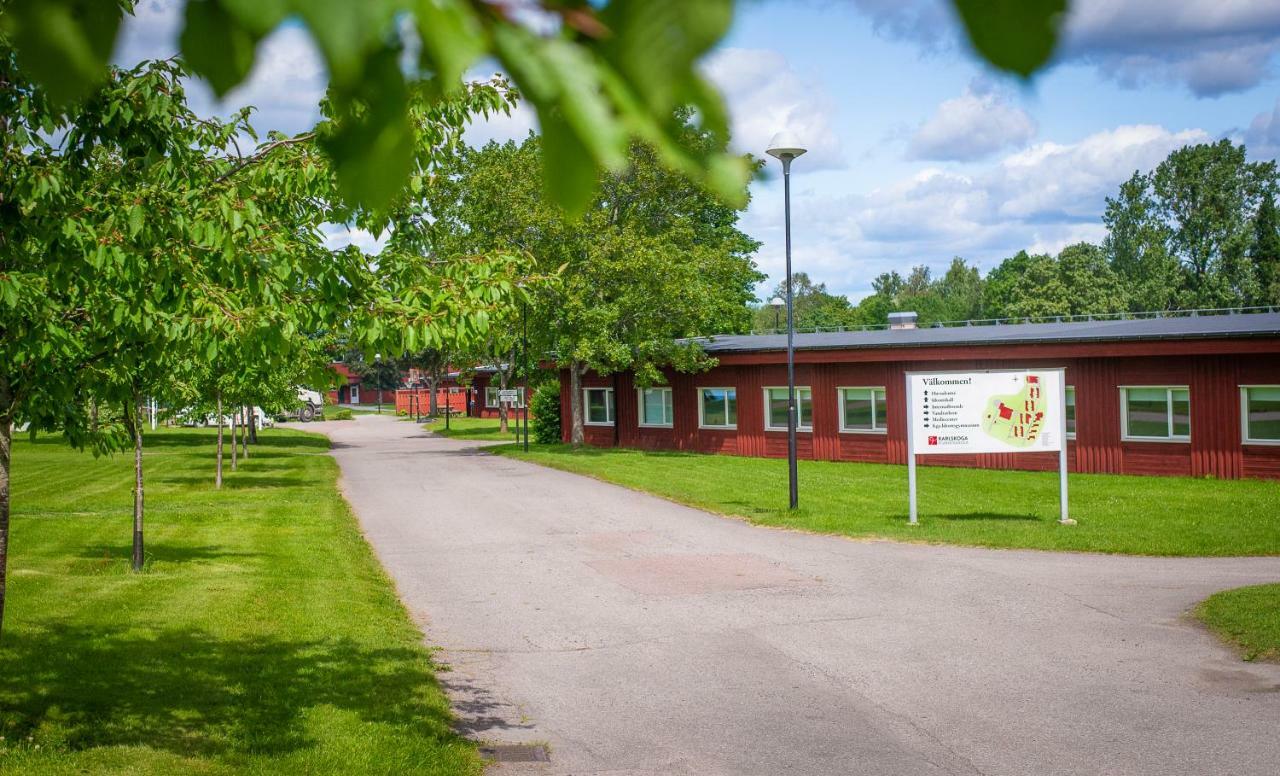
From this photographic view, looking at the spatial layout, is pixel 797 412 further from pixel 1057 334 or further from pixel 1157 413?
pixel 1157 413

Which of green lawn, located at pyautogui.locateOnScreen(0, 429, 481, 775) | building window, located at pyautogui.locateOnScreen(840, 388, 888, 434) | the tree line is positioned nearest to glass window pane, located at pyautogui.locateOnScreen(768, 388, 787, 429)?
building window, located at pyautogui.locateOnScreen(840, 388, 888, 434)

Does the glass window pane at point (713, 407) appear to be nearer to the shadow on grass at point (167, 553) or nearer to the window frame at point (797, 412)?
the window frame at point (797, 412)

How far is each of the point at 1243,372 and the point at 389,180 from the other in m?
27.2

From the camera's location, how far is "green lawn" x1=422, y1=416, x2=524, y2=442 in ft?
→ 168

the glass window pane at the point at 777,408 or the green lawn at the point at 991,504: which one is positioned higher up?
the glass window pane at the point at 777,408

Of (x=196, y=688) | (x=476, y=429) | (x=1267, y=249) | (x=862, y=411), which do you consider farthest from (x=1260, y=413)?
(x=1267, y=249)

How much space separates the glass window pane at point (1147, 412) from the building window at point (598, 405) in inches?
786

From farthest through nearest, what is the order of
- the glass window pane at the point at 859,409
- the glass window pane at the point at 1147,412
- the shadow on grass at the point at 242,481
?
the glass window pane at the point at 859,409
the shadow on grass at the point at 242,481
the glass window pane at the point at 1147,412

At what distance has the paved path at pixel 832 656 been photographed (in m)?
7.13

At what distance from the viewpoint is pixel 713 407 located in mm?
37438

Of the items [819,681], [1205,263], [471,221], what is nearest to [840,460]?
[471,221]

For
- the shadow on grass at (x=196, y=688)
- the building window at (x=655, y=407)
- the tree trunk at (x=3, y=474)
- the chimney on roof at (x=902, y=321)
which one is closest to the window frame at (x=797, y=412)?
the building window at (x=655, y=407)

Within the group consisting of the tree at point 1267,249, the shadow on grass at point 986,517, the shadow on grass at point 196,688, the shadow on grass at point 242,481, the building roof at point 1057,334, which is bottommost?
the shadow on grass at point 196,688

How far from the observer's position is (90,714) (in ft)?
24.4
